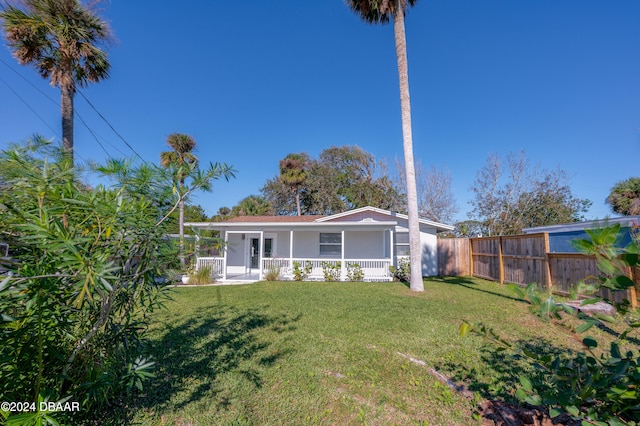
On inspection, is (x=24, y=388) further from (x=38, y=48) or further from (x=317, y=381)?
(x=38, y=48)

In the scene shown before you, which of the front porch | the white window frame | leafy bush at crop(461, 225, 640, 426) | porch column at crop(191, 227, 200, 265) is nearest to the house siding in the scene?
the white window frame

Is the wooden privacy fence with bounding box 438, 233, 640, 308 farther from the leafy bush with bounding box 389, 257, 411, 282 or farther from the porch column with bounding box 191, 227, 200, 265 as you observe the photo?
the porch column with bounding box 191, 227, 200, 265

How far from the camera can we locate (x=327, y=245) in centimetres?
1642

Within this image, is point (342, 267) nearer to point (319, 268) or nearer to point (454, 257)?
point (319, 268)

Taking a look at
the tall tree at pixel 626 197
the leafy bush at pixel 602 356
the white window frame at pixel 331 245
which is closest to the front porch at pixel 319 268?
the white window frame at pixel 331 245

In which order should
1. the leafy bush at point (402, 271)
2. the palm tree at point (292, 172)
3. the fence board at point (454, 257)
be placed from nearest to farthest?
1. the leafy bush at point (402, 271)
2. the fence board at point (454, 257)
3. the palm tree at point (292, 172)

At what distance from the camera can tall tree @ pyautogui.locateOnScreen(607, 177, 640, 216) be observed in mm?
17734

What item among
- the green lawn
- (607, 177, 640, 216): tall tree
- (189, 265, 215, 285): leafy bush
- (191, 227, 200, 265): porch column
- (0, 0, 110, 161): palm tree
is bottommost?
the green lawn

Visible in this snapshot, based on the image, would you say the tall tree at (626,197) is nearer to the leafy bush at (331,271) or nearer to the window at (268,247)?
the leafy bush at (331,271)

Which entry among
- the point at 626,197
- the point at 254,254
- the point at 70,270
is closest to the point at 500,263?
the point at 254,254

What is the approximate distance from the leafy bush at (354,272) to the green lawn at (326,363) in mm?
6092

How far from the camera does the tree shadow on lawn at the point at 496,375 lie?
3.25m

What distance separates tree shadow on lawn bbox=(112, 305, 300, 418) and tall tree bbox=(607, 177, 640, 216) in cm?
2231

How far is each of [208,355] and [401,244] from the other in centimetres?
1317
